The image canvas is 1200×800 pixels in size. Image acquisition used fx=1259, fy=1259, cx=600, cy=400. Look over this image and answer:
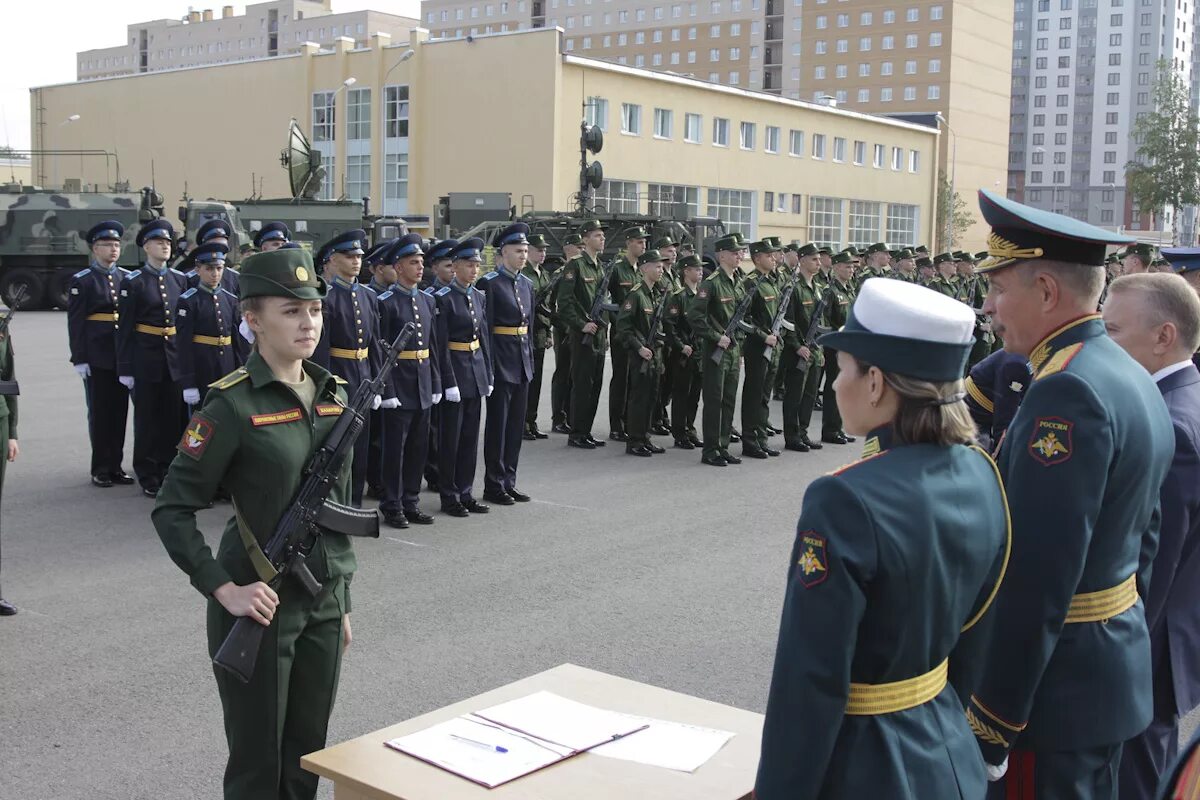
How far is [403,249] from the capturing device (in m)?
9.53

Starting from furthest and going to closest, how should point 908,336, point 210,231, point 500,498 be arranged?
1. point 210,231
2. point 500,498
3. point 908,336

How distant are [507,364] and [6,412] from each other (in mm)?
4556

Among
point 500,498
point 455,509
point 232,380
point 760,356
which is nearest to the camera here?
point 232,380

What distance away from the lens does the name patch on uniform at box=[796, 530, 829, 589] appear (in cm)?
236

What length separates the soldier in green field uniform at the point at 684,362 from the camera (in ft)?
44.2

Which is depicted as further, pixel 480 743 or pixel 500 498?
pixel 500 498

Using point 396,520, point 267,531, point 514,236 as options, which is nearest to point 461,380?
point 396,520

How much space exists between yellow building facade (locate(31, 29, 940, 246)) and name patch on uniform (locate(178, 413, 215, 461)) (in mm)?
40489

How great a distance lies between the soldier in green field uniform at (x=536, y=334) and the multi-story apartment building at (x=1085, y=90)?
12372 centimetres

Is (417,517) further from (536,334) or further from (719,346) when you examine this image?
(536,334)

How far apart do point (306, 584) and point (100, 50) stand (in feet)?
489

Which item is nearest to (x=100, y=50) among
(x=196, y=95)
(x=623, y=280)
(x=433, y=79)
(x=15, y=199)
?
(x=196, y=95)

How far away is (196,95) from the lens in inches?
2301

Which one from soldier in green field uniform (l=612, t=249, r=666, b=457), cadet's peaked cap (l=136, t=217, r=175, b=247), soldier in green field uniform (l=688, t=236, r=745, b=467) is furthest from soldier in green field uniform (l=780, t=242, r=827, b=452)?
cadet's peaked cap (l=136, t=217, r=175, b=247)
